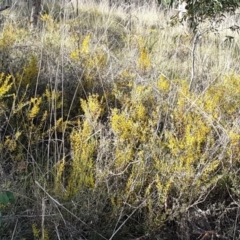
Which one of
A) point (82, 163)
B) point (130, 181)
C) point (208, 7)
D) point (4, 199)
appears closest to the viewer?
point (4, 199)

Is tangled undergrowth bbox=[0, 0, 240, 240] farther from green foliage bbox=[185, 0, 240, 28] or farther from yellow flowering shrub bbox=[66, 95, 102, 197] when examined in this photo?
green foliage bbox=[185, 0, 240, 28]

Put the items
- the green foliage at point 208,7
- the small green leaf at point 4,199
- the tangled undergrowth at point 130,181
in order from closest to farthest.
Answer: the small green leaf at point 4,199
the tangled undergrowth at point 130,181
the green foliage at point 208,7

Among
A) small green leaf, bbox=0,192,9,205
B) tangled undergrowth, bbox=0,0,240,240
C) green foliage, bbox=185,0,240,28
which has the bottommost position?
tangled undergrowth, bbox=0,0,240,240

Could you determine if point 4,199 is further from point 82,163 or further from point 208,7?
point 208,7

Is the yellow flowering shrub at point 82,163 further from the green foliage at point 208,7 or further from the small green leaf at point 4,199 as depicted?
the green foliage at point 208,7

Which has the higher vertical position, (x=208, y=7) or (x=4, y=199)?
(x=208, y=7)

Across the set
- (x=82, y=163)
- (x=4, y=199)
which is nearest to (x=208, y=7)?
(x=82, y=163)

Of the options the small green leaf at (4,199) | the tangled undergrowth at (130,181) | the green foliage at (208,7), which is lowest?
the tangled undergrowth at (130,181)

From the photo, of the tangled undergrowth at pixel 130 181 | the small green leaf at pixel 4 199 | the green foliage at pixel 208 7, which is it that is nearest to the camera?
the small green leaf at pixel 4 199

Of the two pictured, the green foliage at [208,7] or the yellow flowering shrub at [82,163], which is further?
the green foliage at [208,7]

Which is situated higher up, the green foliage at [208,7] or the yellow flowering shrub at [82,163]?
the green foliage at [208,7]

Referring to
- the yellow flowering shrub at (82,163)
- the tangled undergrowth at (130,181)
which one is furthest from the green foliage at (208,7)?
the yellow flowering shrub at (82,163)

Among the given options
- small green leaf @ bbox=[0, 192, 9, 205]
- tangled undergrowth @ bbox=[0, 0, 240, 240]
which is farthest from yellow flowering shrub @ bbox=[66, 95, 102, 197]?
small green leaf @ bbox=[0, 192, 9, 205]

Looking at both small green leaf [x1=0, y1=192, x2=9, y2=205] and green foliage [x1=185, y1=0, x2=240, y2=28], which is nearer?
small green leaf [x1=0, y1=192, x2=9, y2=205]
